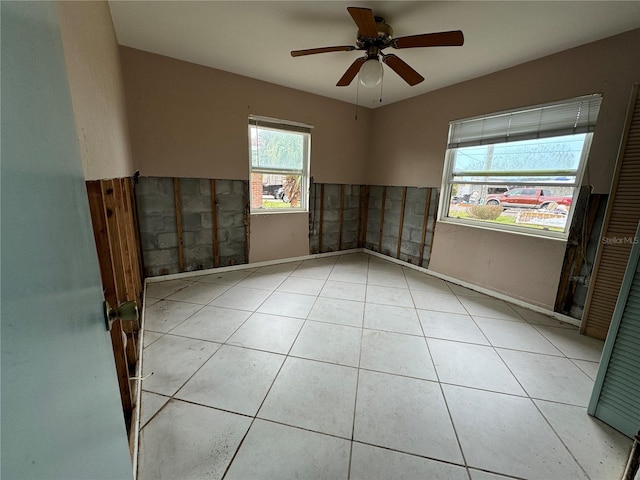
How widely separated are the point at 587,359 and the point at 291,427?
2.37 meters

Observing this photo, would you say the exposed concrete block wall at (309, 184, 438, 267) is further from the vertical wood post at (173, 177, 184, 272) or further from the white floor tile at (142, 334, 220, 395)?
the white floor tile at (142, 334, 220, 395)

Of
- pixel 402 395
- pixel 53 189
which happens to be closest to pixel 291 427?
pixel 402 395

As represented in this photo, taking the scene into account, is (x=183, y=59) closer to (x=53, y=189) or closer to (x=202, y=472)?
(x=53, y=189)

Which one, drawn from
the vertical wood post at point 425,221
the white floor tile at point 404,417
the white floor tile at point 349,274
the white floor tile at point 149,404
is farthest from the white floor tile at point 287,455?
the vertical wood post at point 425,221

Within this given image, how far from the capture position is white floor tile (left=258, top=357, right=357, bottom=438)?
145 cm

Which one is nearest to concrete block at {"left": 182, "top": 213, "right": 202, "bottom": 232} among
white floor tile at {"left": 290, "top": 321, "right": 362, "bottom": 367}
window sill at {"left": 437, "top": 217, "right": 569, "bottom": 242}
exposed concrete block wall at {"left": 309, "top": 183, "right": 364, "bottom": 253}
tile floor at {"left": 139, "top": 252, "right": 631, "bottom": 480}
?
tile floor at {"left": 139, "top": 252, "right": 631, "bottom": 480}

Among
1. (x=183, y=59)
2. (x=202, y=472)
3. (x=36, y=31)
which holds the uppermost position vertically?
(x=183, y=59)

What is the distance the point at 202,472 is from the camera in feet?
3.91

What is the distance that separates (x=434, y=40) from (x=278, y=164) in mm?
2461

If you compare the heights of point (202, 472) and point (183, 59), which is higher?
point (183, 59)

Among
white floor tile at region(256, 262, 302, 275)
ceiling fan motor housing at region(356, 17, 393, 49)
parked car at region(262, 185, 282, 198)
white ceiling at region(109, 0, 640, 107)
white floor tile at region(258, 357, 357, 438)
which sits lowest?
white floor tile at region(258, 357, 357, 438)

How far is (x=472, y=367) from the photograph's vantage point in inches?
75.8

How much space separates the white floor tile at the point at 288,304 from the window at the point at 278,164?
1455 mm

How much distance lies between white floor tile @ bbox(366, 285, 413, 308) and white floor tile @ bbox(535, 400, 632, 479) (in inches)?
55.4
